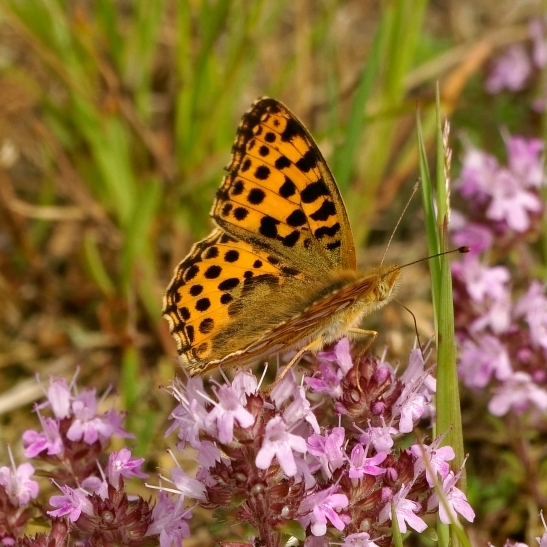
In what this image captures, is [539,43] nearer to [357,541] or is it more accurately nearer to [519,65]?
[519,65]

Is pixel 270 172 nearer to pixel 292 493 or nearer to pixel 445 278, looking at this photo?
pixel 445 278

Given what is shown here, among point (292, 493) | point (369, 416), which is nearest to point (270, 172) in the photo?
point (369, 416)

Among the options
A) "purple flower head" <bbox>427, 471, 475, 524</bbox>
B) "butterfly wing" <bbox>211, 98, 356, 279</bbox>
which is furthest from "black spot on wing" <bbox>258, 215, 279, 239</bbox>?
"purple flower head" <bbox>427, 471, 475, 524</bbox>

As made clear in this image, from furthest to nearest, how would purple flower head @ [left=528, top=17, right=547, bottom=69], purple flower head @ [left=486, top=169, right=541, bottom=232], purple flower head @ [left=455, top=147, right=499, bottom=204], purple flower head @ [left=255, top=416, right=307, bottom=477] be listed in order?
purple flower head @ [left=528, top=17, right=547, bottom=69]
purple flower head @ [left=455, top=147, right=499, bottom=204]
purple flower head @ [left=486, top=169, right=541, bottom=232]
purple flower head @ [left=255, top=416, right=307, bottom=477]

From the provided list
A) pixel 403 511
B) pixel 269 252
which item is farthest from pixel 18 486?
pixel 403 511

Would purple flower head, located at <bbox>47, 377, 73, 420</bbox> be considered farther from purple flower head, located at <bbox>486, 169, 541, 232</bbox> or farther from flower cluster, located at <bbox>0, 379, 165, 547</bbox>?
purple flower head, located at <bbox>486, 169, 541, 232</bbox>

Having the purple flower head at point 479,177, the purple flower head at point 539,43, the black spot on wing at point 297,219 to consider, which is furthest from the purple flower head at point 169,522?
the purple flower head at point 539,43
